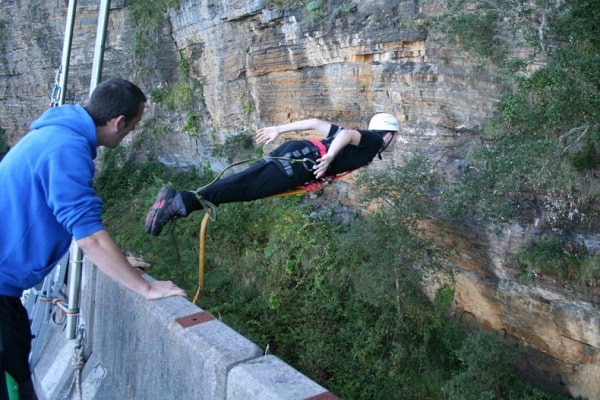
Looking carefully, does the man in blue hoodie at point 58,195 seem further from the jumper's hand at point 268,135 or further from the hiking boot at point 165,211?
the jumper's hand at point 268,135

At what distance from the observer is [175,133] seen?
14703 mm

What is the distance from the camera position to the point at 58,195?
8.43ft

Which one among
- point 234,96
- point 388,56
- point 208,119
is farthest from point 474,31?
point 208,119

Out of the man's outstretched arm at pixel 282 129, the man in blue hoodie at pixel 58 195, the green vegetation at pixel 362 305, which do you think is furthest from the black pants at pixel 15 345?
the green vegetation at pixel 362 305

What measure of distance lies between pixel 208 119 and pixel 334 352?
7.64m

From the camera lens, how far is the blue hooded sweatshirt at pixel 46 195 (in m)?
2.59

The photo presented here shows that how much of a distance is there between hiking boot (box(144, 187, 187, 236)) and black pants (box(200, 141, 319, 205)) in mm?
285

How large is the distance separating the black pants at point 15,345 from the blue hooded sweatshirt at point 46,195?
220 millimetres

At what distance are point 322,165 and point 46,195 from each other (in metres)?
2.65

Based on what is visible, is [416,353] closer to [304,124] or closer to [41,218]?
Answer: [304,124]

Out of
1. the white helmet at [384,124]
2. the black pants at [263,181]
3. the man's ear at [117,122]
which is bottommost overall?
the black pants at [263,181]

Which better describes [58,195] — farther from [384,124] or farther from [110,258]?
[384,124]

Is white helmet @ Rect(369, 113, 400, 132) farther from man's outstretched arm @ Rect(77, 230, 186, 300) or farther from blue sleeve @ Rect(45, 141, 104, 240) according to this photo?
blue sleeve @ Rect(45, 141, 104, 240)

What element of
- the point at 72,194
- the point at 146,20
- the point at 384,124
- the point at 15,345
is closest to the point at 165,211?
the point at 15,345
